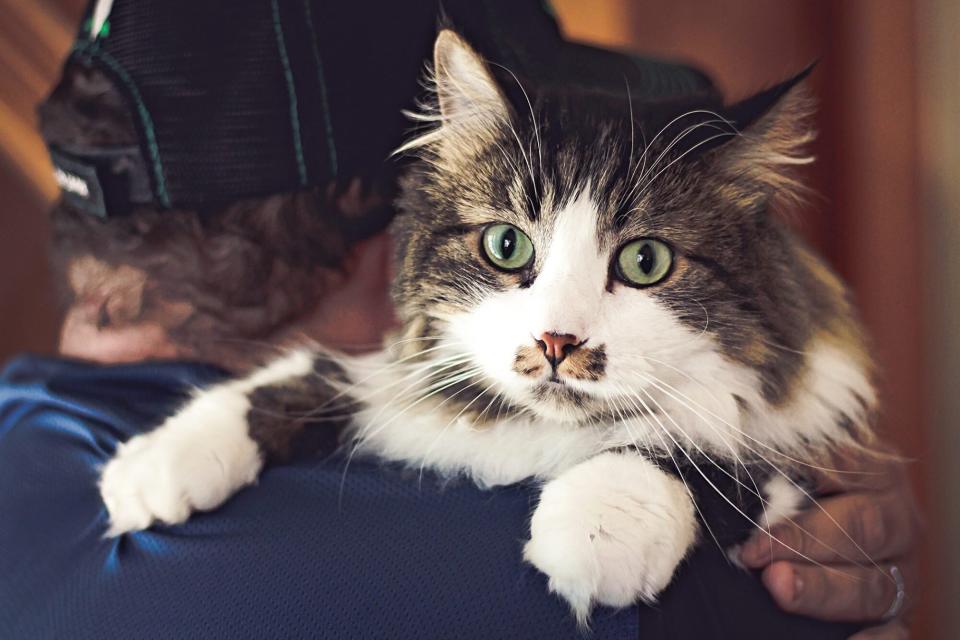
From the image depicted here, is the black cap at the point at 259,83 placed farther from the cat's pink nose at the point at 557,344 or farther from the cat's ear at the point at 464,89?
the cat's pink nose at the point at 557,344

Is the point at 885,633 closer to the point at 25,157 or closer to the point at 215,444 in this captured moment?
the point at 215,444

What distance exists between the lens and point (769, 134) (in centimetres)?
104

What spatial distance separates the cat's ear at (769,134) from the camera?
100 cm

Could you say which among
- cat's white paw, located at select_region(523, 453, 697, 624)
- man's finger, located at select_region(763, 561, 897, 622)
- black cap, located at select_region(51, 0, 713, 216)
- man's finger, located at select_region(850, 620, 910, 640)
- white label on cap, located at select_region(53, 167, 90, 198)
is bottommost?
man's finger, located at select_region(850, 620, 910, 640)

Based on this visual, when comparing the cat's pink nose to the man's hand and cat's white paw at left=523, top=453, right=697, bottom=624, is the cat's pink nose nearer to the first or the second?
cat's white paw at left=523, top=453, right=697, bottom=624

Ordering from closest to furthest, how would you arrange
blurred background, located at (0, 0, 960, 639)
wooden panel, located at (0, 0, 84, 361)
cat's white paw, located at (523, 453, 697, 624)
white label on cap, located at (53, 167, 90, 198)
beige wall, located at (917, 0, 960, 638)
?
1. cat's white paw, located at (523, 453, 697, 624)
2. white label on cap, located at (53, 167, 90, 198)
3. beige wall, located at (917, 0, 960, 638)
4. blurred background, located at (0, 0, 960, 639)
5. wooden panel, located at (0, 0, 84, 361)

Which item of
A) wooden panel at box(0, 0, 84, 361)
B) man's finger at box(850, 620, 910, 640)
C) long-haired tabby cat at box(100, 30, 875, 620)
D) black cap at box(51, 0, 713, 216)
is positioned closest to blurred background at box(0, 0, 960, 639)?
wooden panel at box(0, 0, 84, 361)

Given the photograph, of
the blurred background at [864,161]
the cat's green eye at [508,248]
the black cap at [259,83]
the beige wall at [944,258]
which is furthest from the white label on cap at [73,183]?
the beige wall at [944,258]

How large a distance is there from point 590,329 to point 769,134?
1.22 ft

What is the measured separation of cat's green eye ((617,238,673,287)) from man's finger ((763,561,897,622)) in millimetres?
388

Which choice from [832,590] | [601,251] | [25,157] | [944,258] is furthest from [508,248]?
[25,157]

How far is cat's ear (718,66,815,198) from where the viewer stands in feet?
3.28

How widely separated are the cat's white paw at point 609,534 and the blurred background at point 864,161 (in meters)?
0.88

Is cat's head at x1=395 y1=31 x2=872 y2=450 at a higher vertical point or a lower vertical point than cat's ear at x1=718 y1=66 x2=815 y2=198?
lower
